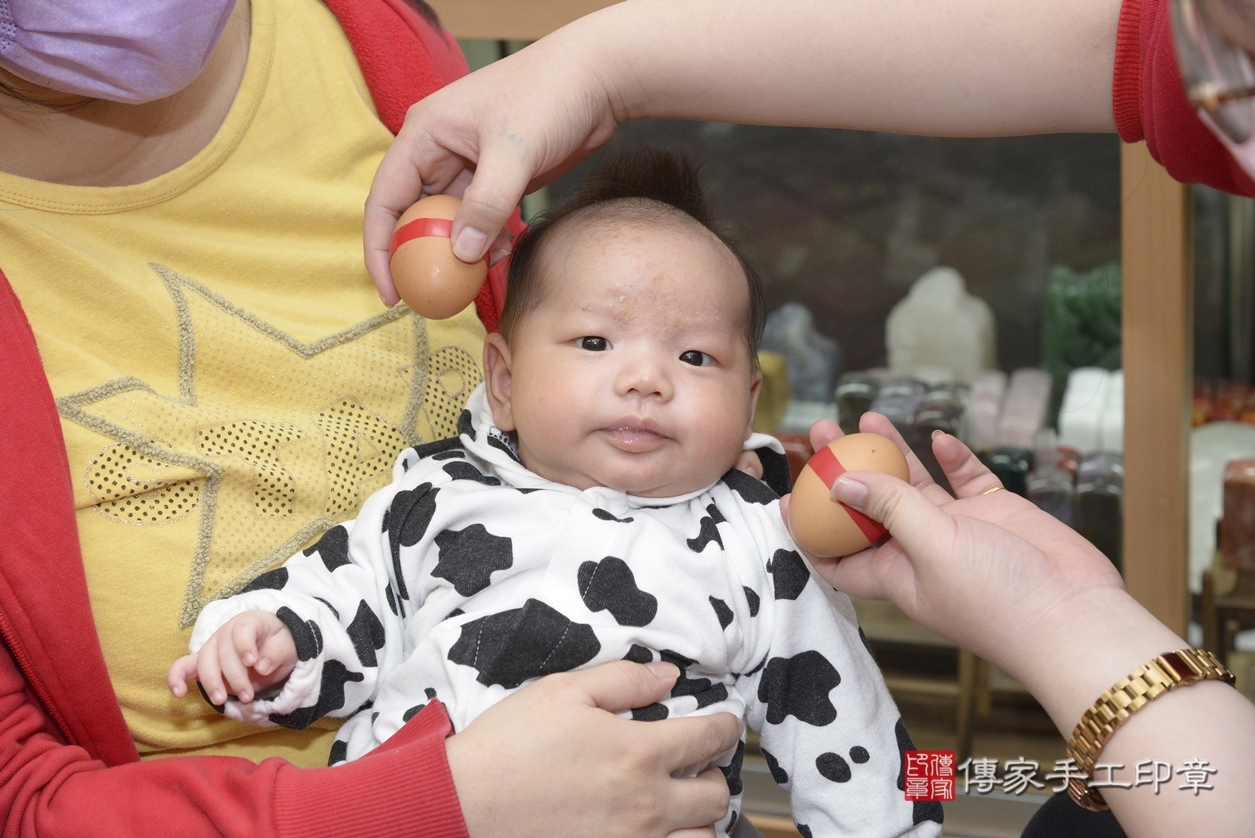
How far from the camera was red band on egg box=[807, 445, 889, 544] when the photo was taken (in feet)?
3.02

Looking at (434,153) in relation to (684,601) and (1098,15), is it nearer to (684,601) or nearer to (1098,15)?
(684,601)

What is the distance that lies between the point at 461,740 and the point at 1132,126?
864 millimetres

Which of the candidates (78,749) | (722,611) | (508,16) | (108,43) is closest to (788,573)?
(722,611)

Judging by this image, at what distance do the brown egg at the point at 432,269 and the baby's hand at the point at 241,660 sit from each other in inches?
13.0

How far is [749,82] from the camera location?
1126 millimetres

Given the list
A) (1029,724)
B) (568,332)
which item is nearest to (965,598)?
(568,332)

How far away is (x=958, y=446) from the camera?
98 centimetres

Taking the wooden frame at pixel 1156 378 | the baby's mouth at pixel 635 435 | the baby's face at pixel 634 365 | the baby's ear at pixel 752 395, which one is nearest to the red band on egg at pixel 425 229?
the baby's face at pixel 634 365

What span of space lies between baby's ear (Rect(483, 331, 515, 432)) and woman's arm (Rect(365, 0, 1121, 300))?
0.14m

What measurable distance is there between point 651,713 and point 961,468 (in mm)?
373

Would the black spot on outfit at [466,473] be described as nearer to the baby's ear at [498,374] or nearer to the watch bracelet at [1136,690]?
the baby's ear at [498,374]

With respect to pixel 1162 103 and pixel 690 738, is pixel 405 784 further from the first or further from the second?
pixel 1162 103

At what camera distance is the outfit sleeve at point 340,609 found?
991 millimetres

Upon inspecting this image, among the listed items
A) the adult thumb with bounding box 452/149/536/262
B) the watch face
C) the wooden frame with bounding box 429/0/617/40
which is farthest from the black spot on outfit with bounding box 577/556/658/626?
the wooden frame with bounding box 429/0/617/40
